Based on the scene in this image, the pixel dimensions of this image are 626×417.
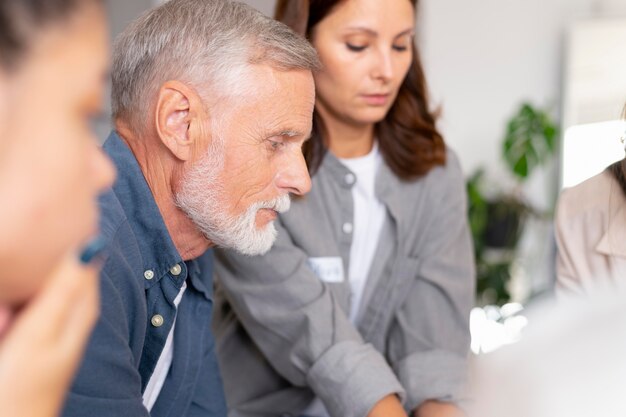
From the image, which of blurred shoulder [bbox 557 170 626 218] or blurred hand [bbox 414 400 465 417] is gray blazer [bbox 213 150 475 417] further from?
blurred shoulder [bbox 557 170 626 218]

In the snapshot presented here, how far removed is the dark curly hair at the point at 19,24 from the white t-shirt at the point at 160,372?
0.87 metres

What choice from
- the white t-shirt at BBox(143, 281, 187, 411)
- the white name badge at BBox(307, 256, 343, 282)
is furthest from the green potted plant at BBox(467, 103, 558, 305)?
the white t-shirt at BBox(143, 281, 187, 411)

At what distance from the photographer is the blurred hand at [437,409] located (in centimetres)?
164

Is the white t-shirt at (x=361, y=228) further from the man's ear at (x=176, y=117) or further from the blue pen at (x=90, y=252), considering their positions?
the blue pen at (x=90, y=252)

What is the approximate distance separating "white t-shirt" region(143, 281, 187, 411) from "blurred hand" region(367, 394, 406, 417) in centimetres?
35

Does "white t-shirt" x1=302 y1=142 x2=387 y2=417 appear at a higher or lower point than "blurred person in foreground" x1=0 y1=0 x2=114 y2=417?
lower

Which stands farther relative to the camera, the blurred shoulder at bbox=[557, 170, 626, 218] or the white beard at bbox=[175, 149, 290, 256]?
the blurred shoulder at bbox=[557, 170, 626, 218]

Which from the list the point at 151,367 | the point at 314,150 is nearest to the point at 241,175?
the point at 151,367

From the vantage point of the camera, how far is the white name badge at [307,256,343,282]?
1.70 meters

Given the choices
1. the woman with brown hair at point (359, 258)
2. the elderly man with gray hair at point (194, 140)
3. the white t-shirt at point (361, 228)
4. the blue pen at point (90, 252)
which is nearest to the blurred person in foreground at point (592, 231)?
the woman with brown hair at point (359, 258)

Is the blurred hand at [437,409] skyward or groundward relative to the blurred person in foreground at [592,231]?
groundward

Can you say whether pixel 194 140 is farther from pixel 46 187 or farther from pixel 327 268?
pixel 46 187

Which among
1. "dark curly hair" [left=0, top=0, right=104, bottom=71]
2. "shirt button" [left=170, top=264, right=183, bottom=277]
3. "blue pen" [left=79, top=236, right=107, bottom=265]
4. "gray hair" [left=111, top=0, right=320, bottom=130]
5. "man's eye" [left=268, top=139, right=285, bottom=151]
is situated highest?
"dark curly hair" [left=0, top=0, right=104, bottom=71]

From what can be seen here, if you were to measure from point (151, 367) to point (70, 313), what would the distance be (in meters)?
0.76
